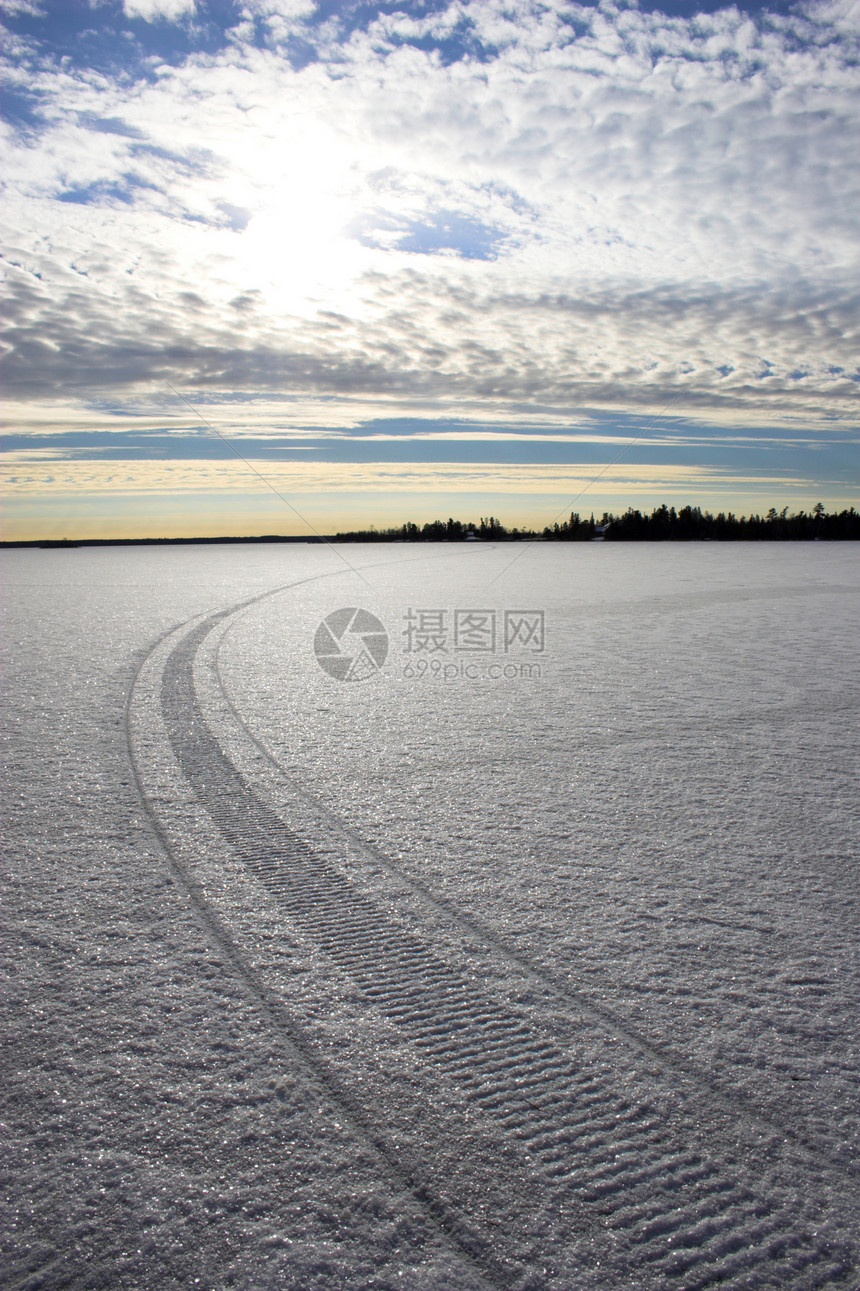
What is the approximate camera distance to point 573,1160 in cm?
150

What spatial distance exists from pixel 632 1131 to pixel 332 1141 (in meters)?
0.61

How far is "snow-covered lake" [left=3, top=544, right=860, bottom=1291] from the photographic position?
1.38 m
